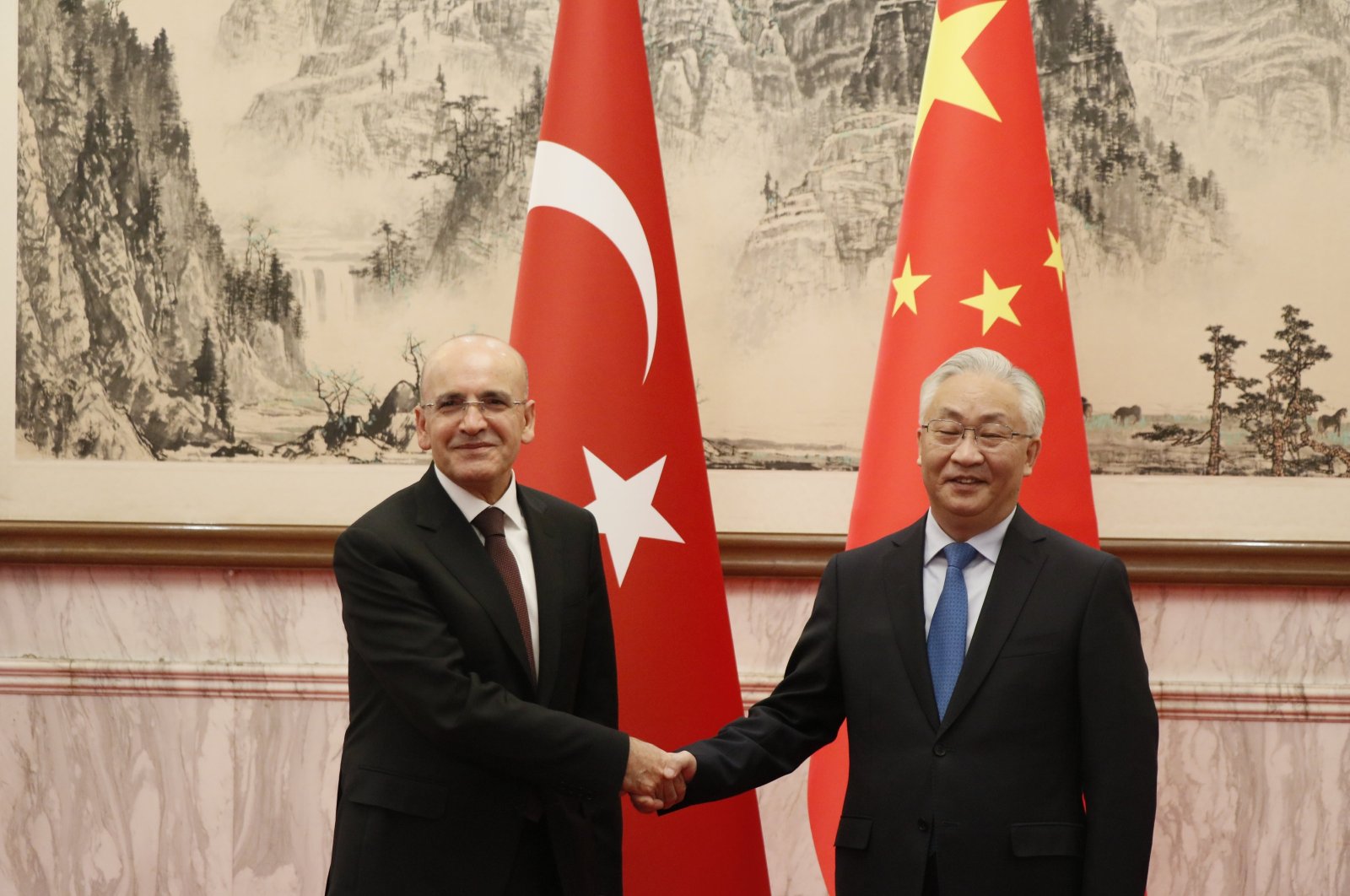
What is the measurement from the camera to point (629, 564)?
2799 mm

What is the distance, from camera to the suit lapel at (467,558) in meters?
2.07

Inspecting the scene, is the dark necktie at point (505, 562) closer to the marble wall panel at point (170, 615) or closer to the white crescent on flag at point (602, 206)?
the white crescent on flag at point (602, 206)

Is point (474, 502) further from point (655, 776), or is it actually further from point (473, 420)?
point (655, 776)

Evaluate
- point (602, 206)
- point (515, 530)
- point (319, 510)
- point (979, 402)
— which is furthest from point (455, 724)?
point (319, 510)

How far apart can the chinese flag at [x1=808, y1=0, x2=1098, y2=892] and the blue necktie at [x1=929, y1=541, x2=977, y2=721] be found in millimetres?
774

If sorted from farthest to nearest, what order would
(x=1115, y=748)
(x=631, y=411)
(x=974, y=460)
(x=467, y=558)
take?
(x=631, y=411), (x=467, y=558), (x=974, y=460), (x=1115, y=748)

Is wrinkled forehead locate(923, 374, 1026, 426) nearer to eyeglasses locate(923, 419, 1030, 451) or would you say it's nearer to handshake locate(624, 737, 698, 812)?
eyeglasses locate(923, 419, 1030, 451)

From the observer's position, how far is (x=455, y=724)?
1.98 meters

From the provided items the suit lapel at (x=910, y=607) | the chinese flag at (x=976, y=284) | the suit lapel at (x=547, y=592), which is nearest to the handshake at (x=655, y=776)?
→ the suit lapel at (x=547, y=592)

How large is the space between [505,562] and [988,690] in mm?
857

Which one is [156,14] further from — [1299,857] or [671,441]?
[1299,857]

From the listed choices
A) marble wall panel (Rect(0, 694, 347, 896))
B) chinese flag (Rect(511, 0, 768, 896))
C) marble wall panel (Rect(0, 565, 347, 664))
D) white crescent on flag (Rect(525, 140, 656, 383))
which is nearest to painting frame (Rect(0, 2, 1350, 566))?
marble wall panel (Rect(0, 565, 347, 664))

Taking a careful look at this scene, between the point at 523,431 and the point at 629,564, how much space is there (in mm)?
658

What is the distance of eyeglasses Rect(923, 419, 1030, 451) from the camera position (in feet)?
6.56
